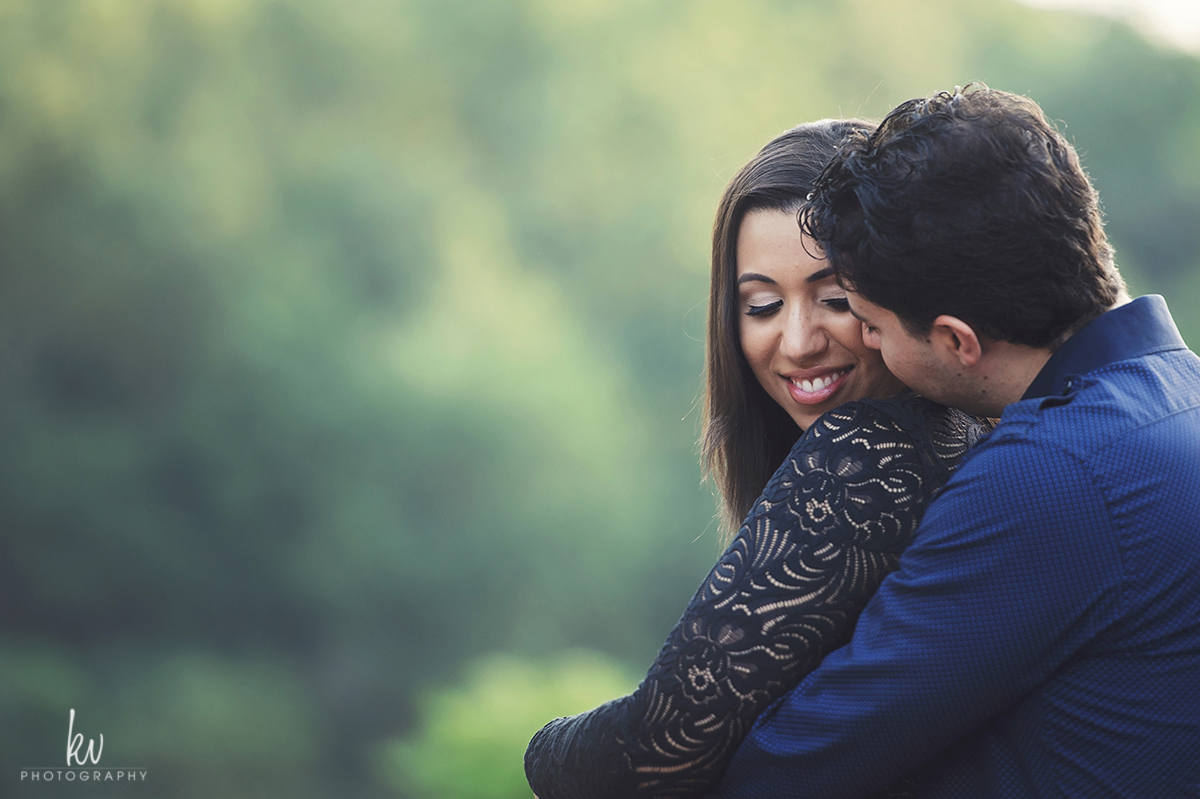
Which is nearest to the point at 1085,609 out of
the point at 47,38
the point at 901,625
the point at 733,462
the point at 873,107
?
the point at 901,625

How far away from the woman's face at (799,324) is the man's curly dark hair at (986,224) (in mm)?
371

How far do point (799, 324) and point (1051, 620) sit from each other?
708mm

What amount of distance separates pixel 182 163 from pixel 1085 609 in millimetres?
6129

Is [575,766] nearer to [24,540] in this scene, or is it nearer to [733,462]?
[733,462]

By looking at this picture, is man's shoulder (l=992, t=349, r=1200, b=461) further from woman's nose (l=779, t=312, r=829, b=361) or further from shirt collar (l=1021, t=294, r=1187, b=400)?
woman's nose (l=779, t=312, r=829, b=361)

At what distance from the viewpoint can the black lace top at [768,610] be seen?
1.03 metres

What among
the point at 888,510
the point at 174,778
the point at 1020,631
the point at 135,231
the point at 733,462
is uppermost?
the point at 135,231

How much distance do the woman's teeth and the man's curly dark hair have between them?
16.4 inches

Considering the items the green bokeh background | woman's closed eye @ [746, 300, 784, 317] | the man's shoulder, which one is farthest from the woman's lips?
the green bokeh background

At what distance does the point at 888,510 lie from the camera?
1066 mm

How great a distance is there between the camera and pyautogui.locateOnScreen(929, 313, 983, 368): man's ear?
1084 millimetres

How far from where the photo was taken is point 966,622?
904 mm

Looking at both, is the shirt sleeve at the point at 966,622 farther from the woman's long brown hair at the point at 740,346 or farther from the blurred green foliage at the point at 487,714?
the blurred green foliage at the point at 487,714

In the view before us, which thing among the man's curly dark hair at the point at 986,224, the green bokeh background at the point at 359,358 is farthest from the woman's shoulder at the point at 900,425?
the green bokeh background at the point at 359,358
